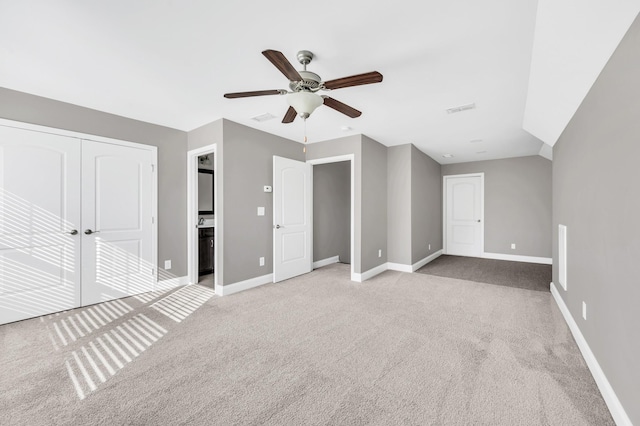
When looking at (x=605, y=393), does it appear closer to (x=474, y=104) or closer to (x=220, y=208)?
(x=474, y=104)

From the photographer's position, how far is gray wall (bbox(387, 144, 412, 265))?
5.09m

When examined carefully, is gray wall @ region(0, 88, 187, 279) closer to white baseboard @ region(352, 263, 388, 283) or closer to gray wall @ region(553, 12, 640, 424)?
white baseboard @ region(352, 263, 388, 283)

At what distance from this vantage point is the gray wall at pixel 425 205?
17.1ft

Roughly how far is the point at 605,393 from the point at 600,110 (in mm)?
1865

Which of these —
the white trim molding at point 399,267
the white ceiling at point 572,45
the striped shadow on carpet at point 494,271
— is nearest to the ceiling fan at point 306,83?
the white ceiling at point 572,45

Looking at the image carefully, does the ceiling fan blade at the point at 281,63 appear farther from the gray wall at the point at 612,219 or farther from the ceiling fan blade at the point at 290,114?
the gray wall at the point at 612,219

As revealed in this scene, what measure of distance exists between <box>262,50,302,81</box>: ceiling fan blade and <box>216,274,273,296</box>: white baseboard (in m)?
2.86

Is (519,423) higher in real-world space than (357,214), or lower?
lower

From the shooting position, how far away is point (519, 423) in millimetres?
1540

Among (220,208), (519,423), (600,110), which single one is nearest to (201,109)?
(220,208)

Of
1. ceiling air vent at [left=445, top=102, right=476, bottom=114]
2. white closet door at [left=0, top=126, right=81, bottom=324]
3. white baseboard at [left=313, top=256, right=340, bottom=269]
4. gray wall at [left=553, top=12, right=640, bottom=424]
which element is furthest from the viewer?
white baseboard at [left=313, top=256, right=340, bottom=269]

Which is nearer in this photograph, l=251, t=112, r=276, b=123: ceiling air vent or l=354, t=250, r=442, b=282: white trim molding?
l=251, t=112, r=276, b=123: ceiling air vent

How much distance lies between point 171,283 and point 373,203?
3469 mm

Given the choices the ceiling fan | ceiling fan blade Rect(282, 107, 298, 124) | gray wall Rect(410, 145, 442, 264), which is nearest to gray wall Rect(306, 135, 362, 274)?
gray wall Rect(410, 145, 442, 264)
